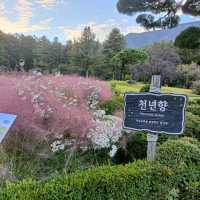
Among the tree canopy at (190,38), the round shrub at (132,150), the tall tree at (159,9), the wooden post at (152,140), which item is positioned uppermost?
the tall tree at (159,9)

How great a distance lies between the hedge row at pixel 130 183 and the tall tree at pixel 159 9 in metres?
6.24

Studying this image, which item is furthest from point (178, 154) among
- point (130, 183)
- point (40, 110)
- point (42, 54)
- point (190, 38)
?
point (42, 54)

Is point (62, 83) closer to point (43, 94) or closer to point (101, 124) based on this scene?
point (43, 94)

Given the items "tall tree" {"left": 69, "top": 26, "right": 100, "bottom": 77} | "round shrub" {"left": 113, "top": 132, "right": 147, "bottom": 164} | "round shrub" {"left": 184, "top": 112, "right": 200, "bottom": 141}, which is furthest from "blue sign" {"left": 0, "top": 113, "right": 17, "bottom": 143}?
"tall tree" {"left": 69, "top": 26, "right": 100, "bottom": 77}

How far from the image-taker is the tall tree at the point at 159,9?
9016mm

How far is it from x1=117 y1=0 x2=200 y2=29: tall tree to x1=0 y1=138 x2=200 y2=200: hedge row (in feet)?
20.5

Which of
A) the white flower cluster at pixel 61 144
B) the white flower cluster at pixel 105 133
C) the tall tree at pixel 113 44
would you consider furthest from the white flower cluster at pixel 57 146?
the tall tree at pixel 113 44

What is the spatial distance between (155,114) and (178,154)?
47 cm

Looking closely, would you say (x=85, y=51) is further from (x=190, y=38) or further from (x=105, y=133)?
(x=105, y=133)

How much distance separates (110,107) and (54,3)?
4.06 m

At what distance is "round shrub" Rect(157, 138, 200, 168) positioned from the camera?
3.19m

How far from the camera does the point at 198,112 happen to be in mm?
6973

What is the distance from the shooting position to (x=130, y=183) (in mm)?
2752

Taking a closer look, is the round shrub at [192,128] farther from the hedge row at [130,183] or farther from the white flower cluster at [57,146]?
the white flower cluster at [57,146]
